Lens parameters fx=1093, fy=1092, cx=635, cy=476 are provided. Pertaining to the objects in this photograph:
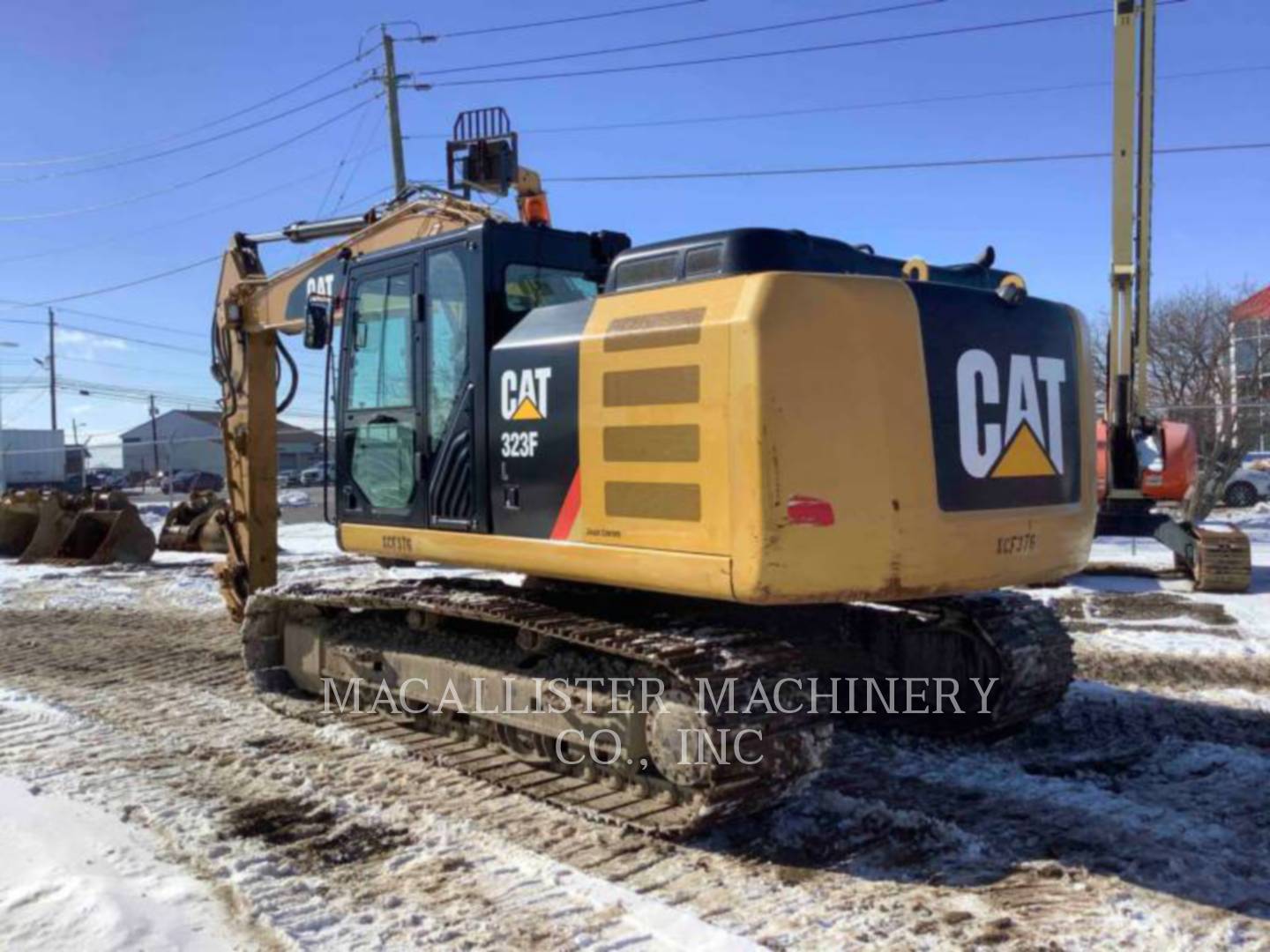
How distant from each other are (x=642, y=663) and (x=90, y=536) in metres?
13.8

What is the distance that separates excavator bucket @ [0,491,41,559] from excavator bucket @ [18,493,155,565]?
1.50 feet

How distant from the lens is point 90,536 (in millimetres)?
15781

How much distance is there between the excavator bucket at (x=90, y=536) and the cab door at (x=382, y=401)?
10580 mm

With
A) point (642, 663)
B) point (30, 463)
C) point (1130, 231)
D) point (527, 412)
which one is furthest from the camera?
point (30, 463)

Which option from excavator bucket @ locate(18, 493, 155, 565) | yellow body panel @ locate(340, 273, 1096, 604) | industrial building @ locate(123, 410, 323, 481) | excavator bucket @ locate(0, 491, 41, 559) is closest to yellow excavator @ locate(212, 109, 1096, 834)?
yellow body panel @ locate(340, 273, 1096, 604)

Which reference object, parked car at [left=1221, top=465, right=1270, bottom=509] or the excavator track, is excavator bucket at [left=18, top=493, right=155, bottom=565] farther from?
parked car at [left=1221, top=465, right=1270, bottom=509]

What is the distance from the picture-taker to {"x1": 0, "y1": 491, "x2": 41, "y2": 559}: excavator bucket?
54.1 ft

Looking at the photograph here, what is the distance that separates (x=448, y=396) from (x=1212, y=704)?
4702mm

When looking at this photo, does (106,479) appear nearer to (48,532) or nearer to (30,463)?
(30,463)

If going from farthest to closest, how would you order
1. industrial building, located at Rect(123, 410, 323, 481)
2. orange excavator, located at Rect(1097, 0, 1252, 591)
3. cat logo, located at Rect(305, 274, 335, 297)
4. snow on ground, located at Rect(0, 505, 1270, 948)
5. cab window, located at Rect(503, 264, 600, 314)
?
industrial building, located at Rect(123, 410, 323, 481) < orange excavator, located at Rect(1097, 0, 1252, 591) < cat logo, located at Rect(305, 274, 335, 297) < cab window, located at Rect(503, 264, 600, 314) < snow on ground, located at Rect(0, 505, 1270, 948)

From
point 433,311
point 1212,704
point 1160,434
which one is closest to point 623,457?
point 433,311

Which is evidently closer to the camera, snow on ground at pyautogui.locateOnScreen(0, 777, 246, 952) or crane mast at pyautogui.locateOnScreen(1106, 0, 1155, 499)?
snow on ground at pyautogui.locateOnScreen(0, 777, 246, 952)

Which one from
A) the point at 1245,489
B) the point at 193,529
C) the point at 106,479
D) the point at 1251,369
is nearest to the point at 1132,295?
the point at 1251,369

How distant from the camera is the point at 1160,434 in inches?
543
